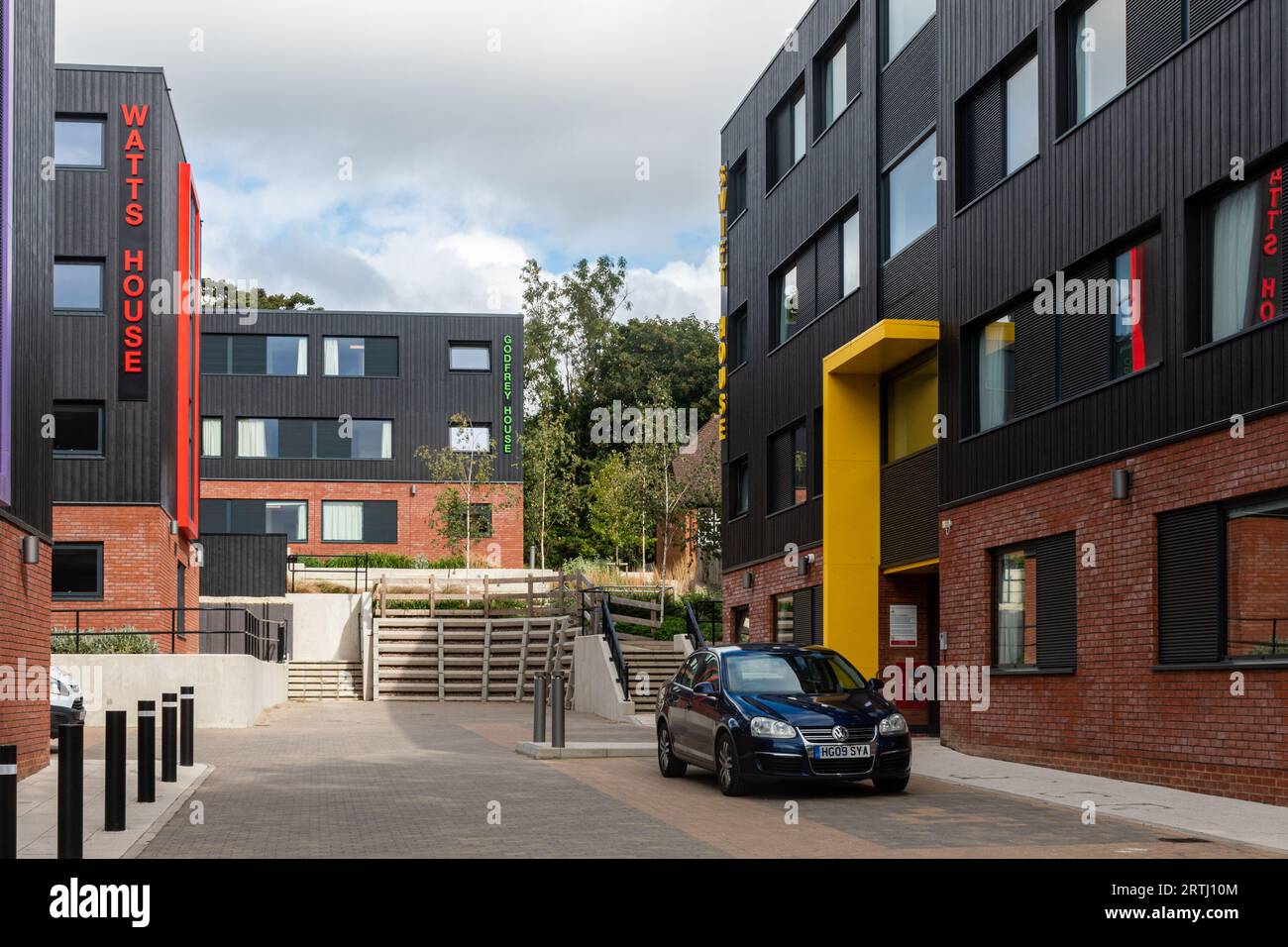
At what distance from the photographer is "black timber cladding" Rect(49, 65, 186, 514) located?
106ft

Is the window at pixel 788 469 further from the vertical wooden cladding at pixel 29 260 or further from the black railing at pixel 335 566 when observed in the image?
the black railing at pixel 335 566

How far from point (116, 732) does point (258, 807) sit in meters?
2.10

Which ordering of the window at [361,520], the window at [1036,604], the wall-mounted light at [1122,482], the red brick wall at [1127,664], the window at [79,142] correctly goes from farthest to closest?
1. the window at [361,520]
2. the window at [79,142]
3. the window at [1036,604]
4. the wall-mounted light at [1122,482]
5. the red brick wall at [1127,664]

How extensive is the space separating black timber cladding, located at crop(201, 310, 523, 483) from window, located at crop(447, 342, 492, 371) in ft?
0.67

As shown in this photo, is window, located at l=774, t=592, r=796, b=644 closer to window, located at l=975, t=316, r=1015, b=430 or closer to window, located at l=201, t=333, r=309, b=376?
window, located at l=975, t=316, r=1015, b=430

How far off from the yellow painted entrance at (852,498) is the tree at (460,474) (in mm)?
26656

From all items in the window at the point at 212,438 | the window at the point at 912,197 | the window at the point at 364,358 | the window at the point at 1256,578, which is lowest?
the window at the point at 1256,578

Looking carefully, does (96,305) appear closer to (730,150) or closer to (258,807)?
(730,150)

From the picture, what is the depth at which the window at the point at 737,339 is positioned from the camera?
110 ft

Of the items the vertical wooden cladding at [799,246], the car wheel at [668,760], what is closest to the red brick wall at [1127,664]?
the car wheel at [668,760]

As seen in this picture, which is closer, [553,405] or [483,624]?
[483,624]

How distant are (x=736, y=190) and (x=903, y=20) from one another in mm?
10312

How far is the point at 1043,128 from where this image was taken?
18.8m
